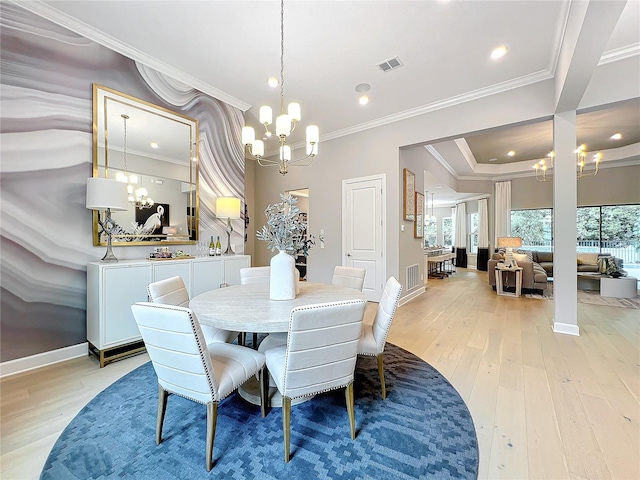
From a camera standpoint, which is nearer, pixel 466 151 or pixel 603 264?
pixel 603 264

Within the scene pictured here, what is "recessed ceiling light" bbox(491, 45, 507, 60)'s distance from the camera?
2865 mm

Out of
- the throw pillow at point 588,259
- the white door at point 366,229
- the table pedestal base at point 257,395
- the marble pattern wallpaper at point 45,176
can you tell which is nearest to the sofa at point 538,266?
the throw pillow at point 588,259

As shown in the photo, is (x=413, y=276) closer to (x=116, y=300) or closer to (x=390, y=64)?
(x=390, y=64)

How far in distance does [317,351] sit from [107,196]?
8.30 feet

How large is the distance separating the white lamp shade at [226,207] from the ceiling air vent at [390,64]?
2.51 meters

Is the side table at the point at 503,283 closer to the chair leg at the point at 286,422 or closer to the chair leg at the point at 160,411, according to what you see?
the chair leg at the point at 286,422

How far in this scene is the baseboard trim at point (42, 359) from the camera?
2.28 m

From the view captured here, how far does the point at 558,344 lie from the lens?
2924 mm

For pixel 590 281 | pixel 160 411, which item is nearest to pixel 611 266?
pixel 590 281

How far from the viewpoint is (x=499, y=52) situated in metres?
2.93

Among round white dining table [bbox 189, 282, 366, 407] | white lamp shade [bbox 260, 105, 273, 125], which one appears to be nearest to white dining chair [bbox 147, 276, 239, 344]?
round white dining table [bbox 189, 282, 366, 407]

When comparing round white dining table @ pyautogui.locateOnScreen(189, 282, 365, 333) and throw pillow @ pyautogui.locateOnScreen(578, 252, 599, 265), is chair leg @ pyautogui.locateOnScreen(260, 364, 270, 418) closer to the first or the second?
round white dining table @ pyautogui.locateOnScreen(189, 282, 365, 333)

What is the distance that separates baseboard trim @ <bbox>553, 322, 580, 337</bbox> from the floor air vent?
2.12 m

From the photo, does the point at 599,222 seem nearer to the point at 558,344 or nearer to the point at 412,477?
the point at 558,344
